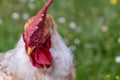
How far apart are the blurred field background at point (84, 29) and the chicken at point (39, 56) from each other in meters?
1.67

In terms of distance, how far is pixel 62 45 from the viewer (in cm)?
406

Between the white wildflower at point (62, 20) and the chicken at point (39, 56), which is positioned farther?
the white wildflower at point (62, 20)

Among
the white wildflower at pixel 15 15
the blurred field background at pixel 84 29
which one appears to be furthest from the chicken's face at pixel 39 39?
the white wildflower at pixel 15 15

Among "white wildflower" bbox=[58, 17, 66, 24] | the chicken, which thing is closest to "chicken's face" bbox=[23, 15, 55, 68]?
the chicken

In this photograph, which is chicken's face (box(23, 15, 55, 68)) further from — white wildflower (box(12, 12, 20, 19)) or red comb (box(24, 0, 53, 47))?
white wildflower (box(12, 12, 20, 19))

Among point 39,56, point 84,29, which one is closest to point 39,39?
point 39,56

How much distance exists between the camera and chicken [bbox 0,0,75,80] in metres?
3.79

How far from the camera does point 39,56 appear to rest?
12.8ft

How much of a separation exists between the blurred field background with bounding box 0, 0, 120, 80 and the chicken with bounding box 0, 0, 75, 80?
1.67m

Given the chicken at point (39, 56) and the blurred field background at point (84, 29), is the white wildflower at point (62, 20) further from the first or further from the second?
the chicken at point (39, 56)

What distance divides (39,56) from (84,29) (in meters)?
2.81

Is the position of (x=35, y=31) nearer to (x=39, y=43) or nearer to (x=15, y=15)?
(x=39, y=43)

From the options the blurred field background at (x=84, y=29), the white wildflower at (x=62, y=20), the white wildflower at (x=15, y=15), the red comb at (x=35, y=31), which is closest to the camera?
the red comb at (x=35, y=31)

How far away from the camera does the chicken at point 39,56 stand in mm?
3789
